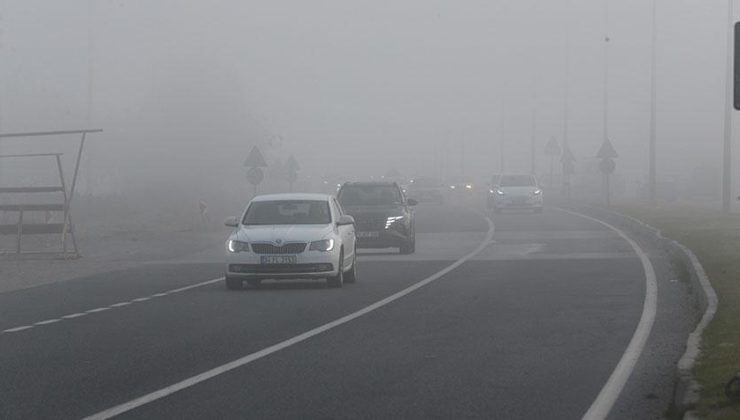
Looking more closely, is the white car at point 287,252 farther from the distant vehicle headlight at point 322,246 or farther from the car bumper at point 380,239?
the car bumper at point 380,239

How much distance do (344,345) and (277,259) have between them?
781 cm

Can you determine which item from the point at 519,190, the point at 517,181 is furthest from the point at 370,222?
the point at 517,181

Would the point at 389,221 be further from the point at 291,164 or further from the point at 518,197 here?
the point at 518,197

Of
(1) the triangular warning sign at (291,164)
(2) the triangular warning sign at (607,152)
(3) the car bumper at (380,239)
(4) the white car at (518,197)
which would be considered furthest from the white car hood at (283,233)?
(4) the white car at (518,197)

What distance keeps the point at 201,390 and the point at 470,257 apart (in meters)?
20.2

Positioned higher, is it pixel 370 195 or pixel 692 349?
pixel 370 195

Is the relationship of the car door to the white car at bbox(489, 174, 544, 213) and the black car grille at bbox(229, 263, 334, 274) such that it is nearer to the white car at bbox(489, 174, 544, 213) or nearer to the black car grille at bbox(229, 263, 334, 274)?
the black car grille at bbox(229, 263, 334, 274)

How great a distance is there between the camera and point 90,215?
189 ft

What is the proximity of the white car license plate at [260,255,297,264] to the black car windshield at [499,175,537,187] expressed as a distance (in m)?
39.8

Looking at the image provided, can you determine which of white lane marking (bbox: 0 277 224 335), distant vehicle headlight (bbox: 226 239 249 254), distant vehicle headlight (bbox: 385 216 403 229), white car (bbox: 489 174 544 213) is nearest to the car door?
distant vehicle headlight (bbox: 226 239 249 254)

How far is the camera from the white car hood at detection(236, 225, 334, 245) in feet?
72.7

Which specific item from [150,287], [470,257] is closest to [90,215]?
[470,257]

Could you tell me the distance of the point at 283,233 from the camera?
73.4 feet

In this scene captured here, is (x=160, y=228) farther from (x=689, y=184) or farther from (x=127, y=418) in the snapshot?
(x=689, y=184)
